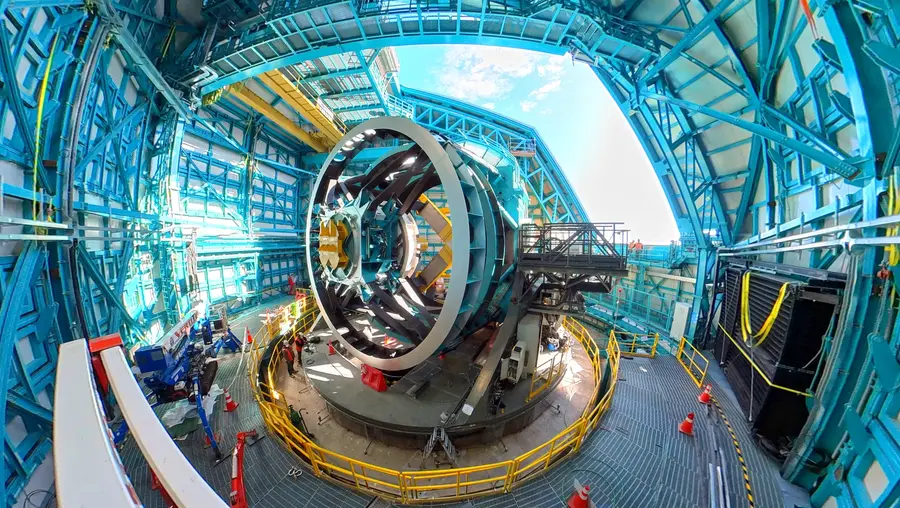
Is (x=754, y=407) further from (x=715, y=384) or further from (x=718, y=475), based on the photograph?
(x=718, y=475)

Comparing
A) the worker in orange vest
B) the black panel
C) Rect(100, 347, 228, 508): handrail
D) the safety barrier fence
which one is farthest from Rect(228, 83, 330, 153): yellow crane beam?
the black panel

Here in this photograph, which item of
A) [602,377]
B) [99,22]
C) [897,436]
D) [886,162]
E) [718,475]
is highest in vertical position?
[99,22]

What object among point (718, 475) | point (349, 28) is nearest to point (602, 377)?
point (718, 475)

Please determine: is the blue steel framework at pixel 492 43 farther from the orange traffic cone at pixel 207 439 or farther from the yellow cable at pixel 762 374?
the orange traffic cone at pixel 207 439

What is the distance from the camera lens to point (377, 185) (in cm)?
916

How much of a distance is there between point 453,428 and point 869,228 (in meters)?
8.12

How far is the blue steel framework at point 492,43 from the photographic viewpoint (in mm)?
4445

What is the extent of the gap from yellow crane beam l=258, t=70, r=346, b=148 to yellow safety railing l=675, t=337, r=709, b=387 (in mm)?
17765

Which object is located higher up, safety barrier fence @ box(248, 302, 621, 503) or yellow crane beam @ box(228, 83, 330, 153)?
yellow crane beam @ box(228, 83, 330, 153)

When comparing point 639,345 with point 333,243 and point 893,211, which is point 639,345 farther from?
point 333,243

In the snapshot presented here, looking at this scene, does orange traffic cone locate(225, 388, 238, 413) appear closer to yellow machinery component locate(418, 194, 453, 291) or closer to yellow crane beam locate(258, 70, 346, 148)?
yellow machinery component locate(418, 194, 453, 291)

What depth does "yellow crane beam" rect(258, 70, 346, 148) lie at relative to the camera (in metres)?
11.4

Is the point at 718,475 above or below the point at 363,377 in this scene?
below

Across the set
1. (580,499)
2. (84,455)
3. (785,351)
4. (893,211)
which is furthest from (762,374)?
(84,455)
